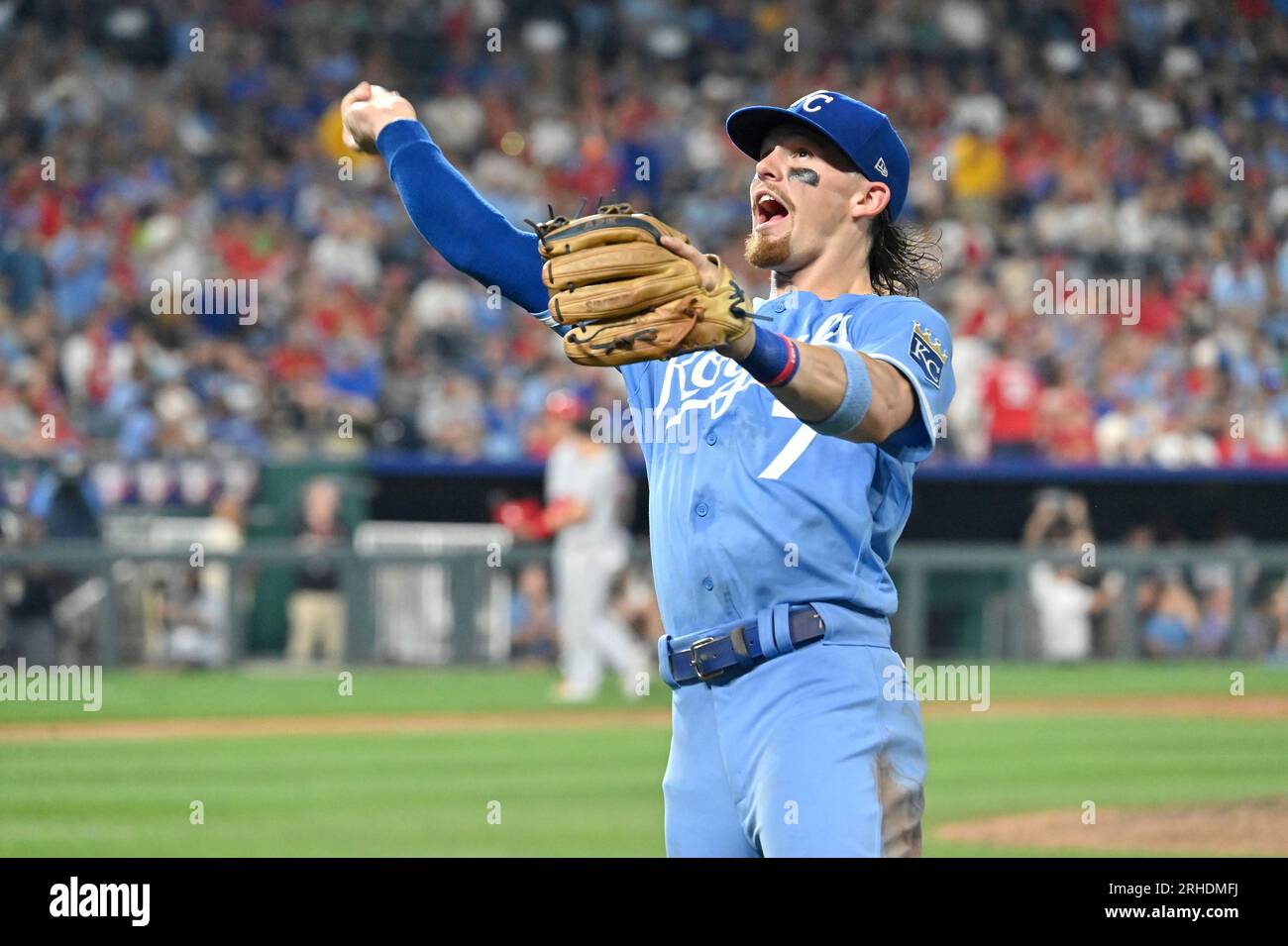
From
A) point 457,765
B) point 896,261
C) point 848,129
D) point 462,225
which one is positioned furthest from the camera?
point 457,765

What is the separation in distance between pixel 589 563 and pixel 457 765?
3.22 metres

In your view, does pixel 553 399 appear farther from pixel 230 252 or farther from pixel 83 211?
pixel 83 211

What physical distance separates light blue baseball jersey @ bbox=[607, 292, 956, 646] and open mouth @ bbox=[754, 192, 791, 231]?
20 cm

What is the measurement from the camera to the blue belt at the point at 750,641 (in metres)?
3.51

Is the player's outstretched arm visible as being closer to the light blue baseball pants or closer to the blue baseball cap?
the blue baseball cap

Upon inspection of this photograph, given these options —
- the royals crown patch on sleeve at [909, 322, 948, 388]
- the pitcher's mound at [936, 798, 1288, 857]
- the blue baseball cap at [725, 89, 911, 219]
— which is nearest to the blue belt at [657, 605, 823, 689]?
the royals crown patch on sleeve at [909, 322, 948, 388]

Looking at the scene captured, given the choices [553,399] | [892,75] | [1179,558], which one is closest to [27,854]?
[553,399]

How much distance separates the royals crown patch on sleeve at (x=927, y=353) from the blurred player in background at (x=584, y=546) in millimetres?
9532

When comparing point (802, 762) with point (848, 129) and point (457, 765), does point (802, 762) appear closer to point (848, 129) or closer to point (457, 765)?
point (848, 129)

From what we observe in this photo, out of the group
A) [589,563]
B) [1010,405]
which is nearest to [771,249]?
[589,563]

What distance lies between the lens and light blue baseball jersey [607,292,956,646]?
3.54m

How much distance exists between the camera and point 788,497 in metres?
3.54

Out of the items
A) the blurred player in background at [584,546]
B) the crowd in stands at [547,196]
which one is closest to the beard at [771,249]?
the blurred player in background at [584,546]

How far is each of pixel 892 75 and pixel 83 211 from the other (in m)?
8.66
